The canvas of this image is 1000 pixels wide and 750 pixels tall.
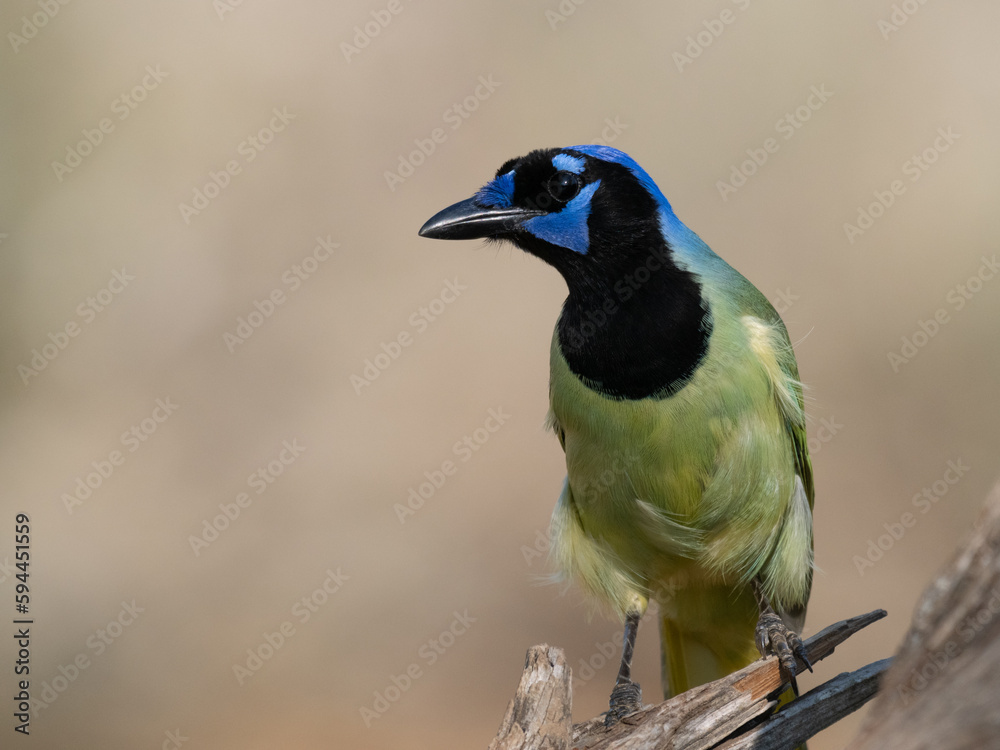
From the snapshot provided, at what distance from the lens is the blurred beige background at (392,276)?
25.7 feet

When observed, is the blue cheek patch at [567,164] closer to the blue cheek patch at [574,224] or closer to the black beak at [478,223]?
the blue cheek patch at [574,224]

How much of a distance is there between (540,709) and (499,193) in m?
2.21

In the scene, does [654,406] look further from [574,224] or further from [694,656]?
[694,656]

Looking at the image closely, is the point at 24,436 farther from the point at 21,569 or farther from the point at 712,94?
the point at 712,94

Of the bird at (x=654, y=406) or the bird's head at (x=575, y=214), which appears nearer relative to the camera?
the bird at (x=654, y=406)

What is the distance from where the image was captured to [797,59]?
8672mm

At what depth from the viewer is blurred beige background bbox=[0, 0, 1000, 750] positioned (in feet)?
25.7

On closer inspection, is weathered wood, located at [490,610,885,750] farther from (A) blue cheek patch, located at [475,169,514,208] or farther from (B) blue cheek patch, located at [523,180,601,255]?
(A) blue cheek patch, located at [475,169,514,208]

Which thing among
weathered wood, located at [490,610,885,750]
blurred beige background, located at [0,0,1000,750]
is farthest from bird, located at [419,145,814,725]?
blurred beige background, located at [0,0,1000,750]

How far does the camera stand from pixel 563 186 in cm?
408

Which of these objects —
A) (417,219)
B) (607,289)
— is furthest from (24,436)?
(607,289)

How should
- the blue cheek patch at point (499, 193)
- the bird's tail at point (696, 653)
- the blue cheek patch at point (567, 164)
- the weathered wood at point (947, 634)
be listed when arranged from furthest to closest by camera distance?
the bird's tail at point (696, 653) < the blue cheek patch at point (499, 193) < the blue cheek patch at point (567, 164) < the weathered wood at point (947, 634)

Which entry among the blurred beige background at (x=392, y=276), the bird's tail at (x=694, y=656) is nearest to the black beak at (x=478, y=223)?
the bird's tail at (x=694, y=656)

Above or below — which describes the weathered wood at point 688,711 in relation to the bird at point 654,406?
below
